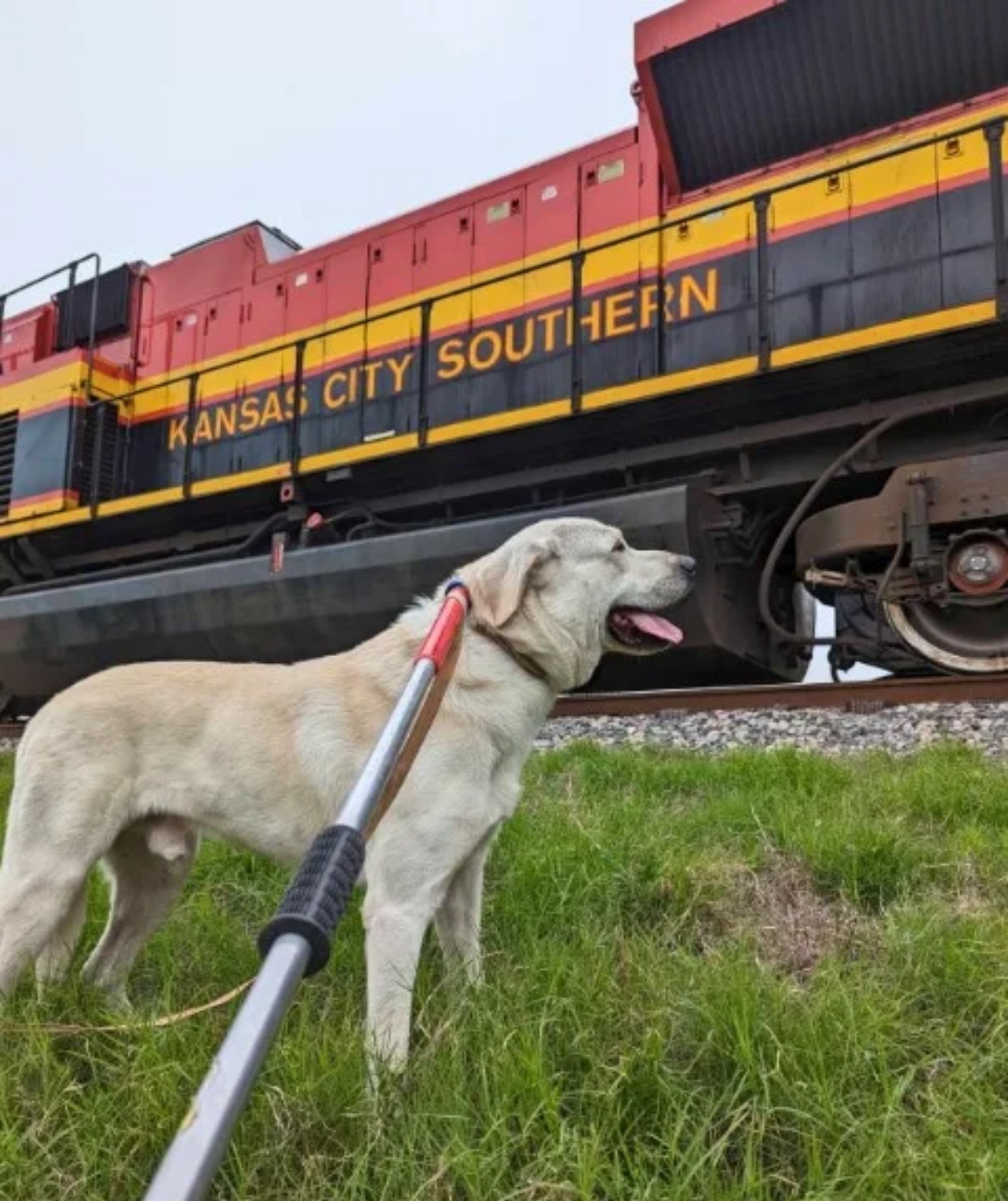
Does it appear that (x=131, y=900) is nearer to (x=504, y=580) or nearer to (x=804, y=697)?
(x=504, y=580)

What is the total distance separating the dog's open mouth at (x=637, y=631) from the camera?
2.63m

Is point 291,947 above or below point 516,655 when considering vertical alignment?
below

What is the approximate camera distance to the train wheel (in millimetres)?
5305

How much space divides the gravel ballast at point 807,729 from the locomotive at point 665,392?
66 centimetres

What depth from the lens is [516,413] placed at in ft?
22.1

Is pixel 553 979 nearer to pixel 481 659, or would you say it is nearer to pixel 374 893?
pixel 374 893

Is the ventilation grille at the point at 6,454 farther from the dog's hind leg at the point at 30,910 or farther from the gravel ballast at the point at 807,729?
the dog's hind leg at the point at 30,910

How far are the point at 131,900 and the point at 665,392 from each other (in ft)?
15.2

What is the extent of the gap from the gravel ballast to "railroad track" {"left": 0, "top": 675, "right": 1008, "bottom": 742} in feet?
0.44

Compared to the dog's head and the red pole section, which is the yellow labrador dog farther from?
the red pole section

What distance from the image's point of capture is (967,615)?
5625 mm

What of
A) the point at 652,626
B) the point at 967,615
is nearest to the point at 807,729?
the point at 967,615

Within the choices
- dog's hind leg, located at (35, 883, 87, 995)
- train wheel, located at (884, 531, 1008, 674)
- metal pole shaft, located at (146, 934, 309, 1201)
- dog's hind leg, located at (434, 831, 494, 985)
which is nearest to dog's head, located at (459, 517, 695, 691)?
dog's hind leg, located at (434, 831, 494, 985)

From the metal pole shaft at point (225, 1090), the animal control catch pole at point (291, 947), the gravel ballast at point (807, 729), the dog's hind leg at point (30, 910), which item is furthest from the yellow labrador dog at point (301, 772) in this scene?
the gravel ballast at point (807, 729)
